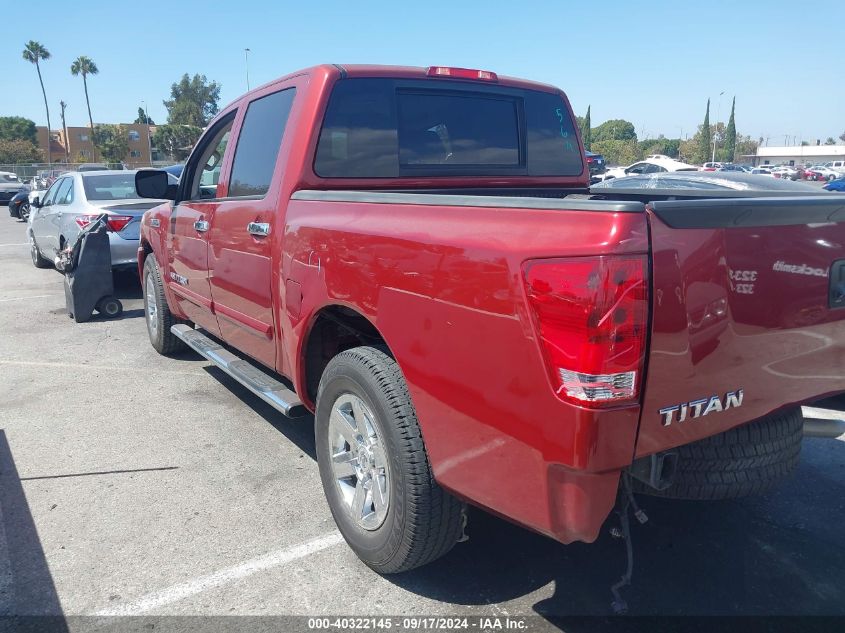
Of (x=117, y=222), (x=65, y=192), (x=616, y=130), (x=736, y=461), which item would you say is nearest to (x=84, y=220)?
(x=117, y=222)

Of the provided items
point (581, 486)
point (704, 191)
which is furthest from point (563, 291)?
point (704, 191)

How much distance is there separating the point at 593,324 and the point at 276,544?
2.06 m


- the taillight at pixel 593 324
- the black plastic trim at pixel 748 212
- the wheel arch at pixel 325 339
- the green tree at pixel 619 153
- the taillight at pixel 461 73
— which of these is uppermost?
the green tree at pixel 619 153

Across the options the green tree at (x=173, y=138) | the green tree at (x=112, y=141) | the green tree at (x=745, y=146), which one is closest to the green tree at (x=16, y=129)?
the green tree at (x=112, y=141)

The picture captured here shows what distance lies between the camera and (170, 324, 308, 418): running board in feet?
11.8

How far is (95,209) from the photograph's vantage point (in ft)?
30.6

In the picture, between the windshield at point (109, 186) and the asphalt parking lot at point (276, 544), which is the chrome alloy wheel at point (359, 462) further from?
the windshield at point (109, 186)

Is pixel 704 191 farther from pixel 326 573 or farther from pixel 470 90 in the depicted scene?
pixel 326 573

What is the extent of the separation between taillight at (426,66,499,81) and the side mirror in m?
2.38

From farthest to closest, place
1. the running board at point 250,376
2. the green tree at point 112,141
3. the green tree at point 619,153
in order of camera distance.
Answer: the green tree at point 619,153 < the green tree at point 112,141 < the running board at point 250,376

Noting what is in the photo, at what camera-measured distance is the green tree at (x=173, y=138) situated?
8561 centimetres

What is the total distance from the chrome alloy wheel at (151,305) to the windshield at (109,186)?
376 cm

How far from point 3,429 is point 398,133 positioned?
3.38 metres

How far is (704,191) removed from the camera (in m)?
4.04
